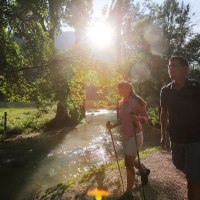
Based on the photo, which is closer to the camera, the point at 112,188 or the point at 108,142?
the point at 112,188

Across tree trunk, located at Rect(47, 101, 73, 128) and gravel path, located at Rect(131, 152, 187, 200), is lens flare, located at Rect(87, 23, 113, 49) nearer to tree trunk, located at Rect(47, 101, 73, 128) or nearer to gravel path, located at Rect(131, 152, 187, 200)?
tree trunk, located at Rect(47, 101, 73, 128)

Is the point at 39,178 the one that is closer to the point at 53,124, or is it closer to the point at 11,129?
the point at 11,129

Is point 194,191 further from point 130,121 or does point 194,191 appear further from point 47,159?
point 47,159

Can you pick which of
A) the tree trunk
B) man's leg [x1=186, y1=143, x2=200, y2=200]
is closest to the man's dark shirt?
man's leg [x1=186, y1=143, x2=200, y2=200]

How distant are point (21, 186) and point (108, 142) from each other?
9.50 m

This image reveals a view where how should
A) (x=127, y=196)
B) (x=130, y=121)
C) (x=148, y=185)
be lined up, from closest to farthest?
(x=130, y=121)
(x=127, y=196)
(x=148, y=185)

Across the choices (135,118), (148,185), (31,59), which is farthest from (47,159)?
(135,118)

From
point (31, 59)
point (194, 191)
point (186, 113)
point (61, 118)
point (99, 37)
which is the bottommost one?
point (61, 118)

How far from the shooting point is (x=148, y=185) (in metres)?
8.27

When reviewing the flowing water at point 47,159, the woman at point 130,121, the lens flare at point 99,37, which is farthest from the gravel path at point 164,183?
the lens flare at point 99,37

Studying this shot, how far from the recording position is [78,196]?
325 inches

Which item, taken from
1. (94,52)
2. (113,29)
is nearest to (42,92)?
(94,52)

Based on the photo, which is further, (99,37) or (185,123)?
(99,37)

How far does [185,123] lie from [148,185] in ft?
11.4
